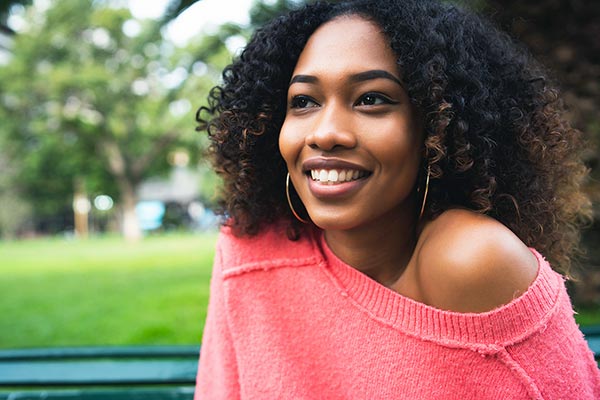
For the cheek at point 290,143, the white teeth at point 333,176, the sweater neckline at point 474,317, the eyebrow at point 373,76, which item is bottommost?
the sweater neckline at point 474,317

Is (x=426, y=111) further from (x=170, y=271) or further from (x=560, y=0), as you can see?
(x=170, y=271)

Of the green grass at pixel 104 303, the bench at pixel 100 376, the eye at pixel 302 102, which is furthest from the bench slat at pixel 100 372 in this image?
the green grass at pixel 104 303

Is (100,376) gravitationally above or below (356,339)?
below

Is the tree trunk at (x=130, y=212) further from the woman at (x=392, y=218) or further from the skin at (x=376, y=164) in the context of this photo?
the skin at (x=376, y=164)

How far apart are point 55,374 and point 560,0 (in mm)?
3851

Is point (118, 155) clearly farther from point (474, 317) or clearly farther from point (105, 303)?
point (474, 317)

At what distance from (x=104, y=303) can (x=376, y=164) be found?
242 inches

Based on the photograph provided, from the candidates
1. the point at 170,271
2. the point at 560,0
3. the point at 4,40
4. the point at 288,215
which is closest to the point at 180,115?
the point at 4,40

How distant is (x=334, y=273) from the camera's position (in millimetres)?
1697

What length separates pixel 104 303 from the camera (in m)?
6.85

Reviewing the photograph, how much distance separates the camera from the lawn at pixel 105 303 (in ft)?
16.4

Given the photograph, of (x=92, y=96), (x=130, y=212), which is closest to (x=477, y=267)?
(x=92, y=96)

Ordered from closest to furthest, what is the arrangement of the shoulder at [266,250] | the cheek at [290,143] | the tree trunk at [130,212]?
the cheek at [290,143]
the shoulder at [266,250]
the tree trunk at [130,212]

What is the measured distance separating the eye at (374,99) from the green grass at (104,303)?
140 inches
